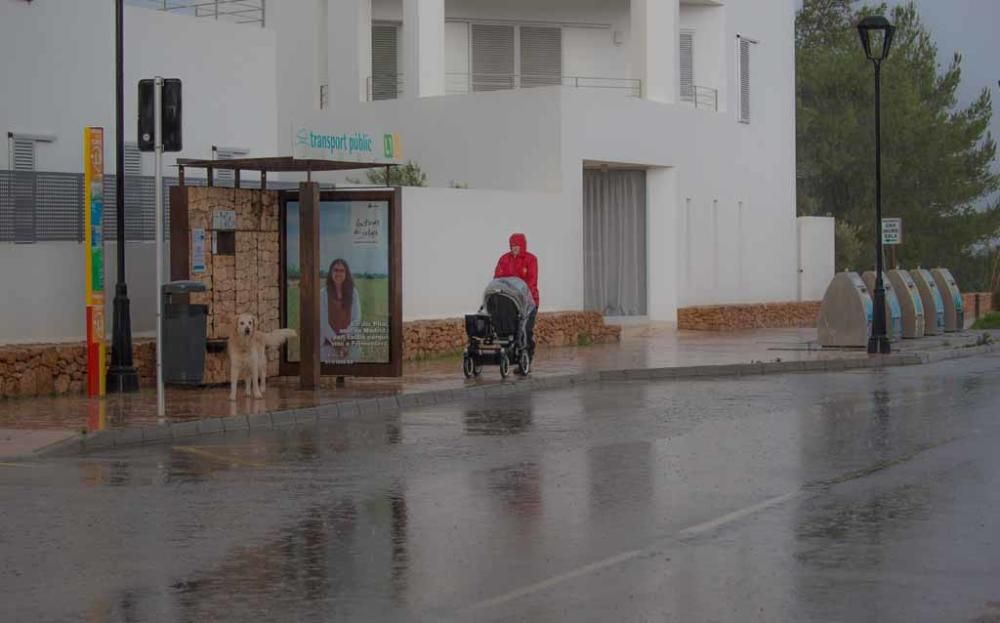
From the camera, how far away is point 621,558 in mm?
9633

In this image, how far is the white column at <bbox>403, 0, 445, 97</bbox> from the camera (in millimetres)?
34688

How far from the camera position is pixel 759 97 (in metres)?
42.9

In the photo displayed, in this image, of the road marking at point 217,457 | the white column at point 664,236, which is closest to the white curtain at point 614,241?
the white column at point 664,236

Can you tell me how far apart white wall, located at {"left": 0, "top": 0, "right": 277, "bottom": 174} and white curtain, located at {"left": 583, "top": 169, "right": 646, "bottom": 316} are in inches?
422

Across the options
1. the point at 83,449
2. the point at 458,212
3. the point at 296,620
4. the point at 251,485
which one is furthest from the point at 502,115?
the point at 296,620

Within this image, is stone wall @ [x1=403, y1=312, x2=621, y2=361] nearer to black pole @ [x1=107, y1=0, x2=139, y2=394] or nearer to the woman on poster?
the woman on poster

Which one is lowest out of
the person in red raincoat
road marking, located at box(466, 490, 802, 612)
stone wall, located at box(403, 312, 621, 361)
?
road marking, located at box(466, 490, 802, 612)

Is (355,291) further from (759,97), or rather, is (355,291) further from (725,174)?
(759,97)

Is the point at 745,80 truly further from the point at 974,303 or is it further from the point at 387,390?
the point at 387,390

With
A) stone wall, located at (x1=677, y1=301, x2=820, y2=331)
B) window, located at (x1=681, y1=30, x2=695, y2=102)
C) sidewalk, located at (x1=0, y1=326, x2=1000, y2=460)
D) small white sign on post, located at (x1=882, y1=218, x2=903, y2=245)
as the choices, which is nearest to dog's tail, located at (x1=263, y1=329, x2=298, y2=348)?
sidewalk, located at (x1=0, y1=326, x2=1000, y2=460)

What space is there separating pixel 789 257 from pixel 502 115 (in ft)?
43.0

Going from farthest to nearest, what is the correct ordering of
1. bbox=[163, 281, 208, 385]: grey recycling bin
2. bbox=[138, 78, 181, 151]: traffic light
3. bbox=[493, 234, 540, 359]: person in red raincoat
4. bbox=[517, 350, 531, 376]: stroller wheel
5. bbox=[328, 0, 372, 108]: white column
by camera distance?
bbox=[328, 0, 372, 108]: white column < bbox=[493, 234, 540, 359]: person in red raincoat < bbox=[517, 350, 531, 376]: stroller wheel < bbox=[163, 281, 208, 385]: grey recycling bin < bbox=[138, 78, 181, 151]: traffic light

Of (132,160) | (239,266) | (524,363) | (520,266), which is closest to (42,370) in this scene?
(239,266)

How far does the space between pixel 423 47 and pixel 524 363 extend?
12.8 m
